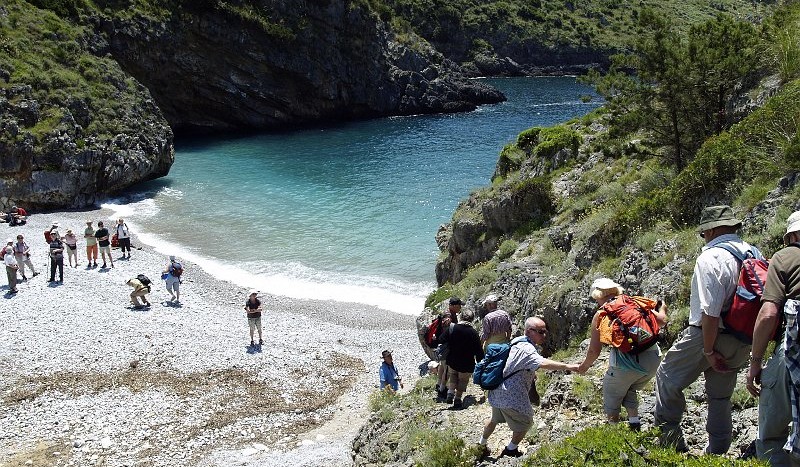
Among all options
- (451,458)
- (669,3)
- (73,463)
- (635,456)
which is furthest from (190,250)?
(669,3)

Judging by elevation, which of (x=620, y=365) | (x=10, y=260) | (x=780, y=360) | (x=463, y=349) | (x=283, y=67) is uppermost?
(x=283, y=67)

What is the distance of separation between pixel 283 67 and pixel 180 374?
66.6 meters

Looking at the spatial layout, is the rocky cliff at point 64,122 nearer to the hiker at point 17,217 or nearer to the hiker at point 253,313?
the hiker at point 17,217

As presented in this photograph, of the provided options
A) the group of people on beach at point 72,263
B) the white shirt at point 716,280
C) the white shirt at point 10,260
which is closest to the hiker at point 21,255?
the group of people on beach at point 72,263

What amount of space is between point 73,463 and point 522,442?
1063cm

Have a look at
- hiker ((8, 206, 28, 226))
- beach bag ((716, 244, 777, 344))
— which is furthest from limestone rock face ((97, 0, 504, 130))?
beach bag ((716, 244, 777, 344))

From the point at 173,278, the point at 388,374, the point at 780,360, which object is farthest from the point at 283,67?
the point at 780,360

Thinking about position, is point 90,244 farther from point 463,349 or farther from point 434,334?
point 463,349

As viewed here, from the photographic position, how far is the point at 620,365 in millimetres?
7398

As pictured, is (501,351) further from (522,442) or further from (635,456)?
(635,456)

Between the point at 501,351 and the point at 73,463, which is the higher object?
the point at 501,351

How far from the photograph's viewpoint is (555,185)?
2039 cm

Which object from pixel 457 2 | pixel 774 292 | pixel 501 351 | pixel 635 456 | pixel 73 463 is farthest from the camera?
pixel 457 2

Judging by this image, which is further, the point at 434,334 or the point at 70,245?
the point at 70,245
